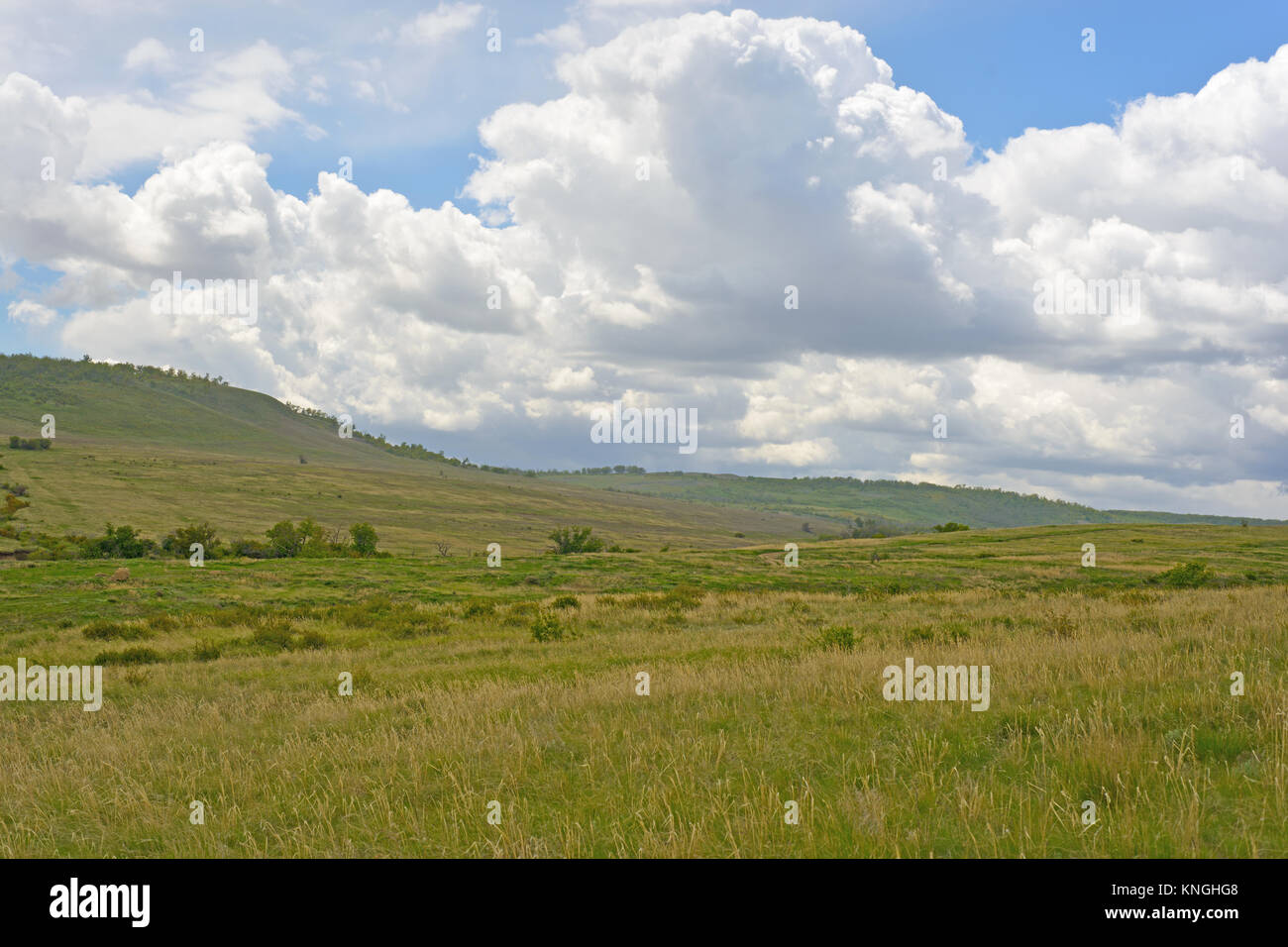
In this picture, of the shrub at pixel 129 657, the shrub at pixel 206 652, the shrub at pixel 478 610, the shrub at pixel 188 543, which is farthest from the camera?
the shrub at pixel 188 543

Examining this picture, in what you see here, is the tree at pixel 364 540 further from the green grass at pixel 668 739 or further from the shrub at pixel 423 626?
the green grass at pixel 668 739

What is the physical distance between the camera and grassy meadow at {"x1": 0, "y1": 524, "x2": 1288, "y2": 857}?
20.1 ft

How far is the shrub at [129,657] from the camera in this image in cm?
2339

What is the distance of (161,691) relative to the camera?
1861 cm

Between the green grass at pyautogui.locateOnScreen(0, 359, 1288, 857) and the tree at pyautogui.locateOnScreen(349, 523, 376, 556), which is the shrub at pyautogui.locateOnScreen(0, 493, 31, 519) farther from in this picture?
the green grass at pyautogui.locateOnScreen(0, 359, 1288, 857)

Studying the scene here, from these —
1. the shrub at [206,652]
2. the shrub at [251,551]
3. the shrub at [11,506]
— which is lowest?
the shrub at [251,551]

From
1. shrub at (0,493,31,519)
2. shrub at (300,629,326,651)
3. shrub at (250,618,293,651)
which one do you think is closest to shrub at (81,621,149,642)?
shrub at (250,618,293,651)

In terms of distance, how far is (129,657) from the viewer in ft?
77.8

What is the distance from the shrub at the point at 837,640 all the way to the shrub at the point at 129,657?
19787mm

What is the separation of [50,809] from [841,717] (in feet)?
29.5

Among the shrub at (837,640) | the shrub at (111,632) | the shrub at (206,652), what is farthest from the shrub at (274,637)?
the shrub at (837,640)

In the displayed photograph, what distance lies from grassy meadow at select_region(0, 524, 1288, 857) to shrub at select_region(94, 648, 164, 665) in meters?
0.12
